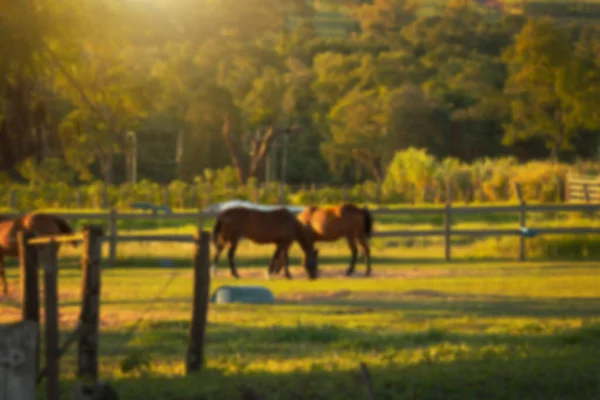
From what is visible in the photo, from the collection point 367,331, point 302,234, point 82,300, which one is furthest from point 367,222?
point 82,300

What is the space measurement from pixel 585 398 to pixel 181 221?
34.4 meters

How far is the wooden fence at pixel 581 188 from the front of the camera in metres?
49.1

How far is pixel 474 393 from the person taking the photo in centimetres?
1146

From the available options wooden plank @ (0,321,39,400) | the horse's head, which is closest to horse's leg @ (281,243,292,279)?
the horse's head

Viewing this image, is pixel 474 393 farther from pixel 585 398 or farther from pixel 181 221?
pixel 181 221

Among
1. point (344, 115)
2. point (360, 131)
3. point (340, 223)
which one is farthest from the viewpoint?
point (344, 115)

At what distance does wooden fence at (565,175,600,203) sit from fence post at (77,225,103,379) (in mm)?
37184

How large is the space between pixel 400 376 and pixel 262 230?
53.2ft

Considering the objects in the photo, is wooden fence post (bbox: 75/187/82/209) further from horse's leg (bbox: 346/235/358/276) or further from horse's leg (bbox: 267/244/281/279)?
horse's leg (bbox: 267/244/281/279)

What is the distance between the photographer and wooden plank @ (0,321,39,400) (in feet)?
27.4

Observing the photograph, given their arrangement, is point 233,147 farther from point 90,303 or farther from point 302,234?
point 90,303

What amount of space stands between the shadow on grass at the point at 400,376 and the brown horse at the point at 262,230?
41.4 feet

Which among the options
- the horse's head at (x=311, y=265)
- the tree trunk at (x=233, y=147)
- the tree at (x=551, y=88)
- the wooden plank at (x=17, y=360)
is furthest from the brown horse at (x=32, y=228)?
the tree at (x=551, y=88)

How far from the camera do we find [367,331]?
642 inches
